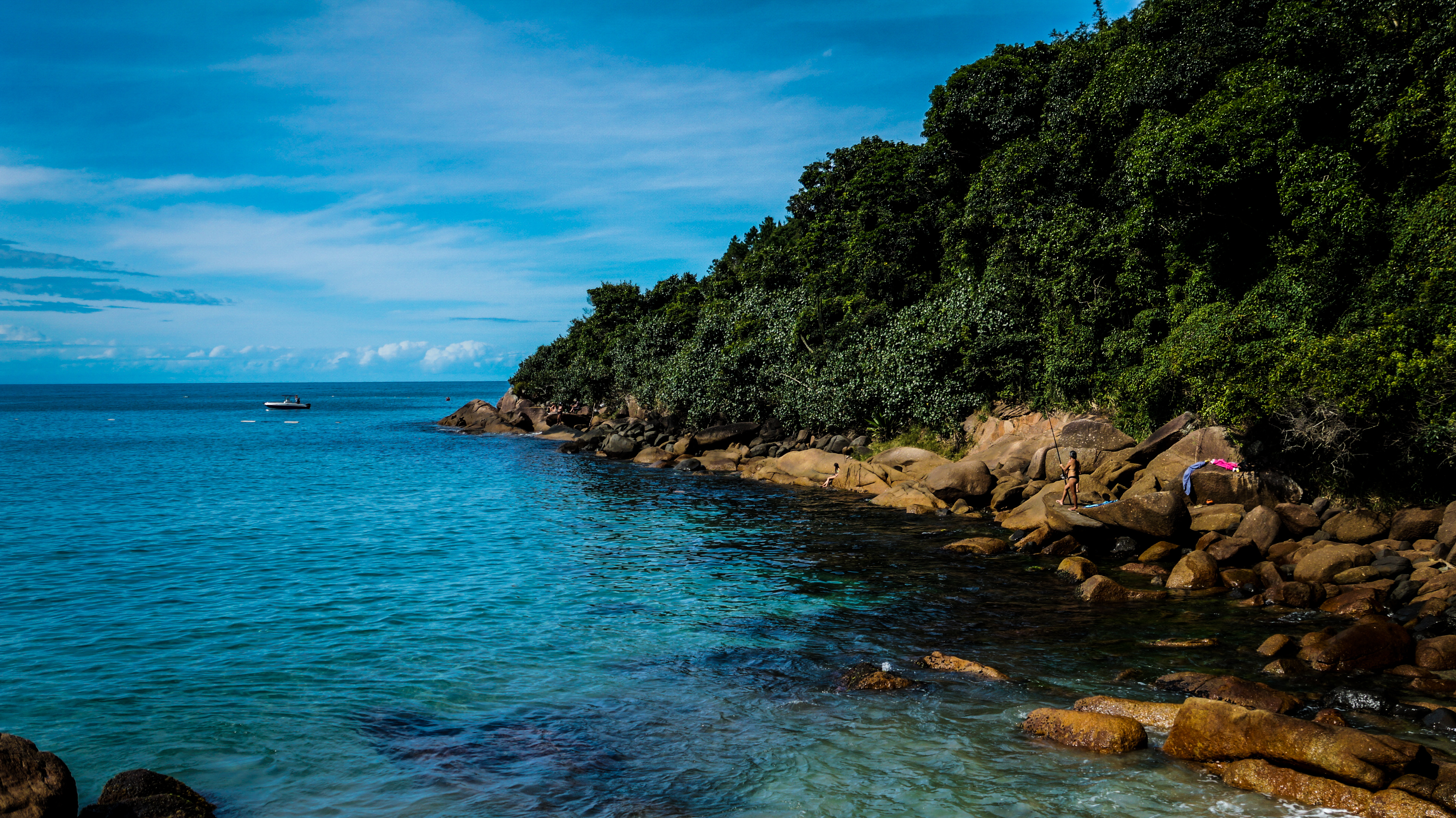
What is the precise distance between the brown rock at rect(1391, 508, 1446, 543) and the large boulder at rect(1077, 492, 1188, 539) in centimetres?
413

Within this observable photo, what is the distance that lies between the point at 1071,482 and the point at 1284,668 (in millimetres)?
11789

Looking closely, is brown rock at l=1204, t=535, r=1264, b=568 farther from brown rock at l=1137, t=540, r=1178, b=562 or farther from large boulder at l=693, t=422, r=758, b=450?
large boulder at l=693, t=422, r=758, b=450

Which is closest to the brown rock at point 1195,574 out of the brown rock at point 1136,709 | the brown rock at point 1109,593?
the brown rock at point 1109,593

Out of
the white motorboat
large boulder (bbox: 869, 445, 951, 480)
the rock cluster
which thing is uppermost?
the white motorboat

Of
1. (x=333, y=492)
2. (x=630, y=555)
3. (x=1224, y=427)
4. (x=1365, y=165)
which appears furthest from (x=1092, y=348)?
(x=333, y=492)

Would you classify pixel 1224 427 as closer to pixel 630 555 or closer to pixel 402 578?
pixel 630 555

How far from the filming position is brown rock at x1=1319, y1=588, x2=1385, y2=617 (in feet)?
49.4

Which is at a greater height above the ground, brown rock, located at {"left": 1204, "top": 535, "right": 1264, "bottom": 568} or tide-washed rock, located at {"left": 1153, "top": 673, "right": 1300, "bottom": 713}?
brown rock, located at {"left": 1204, "top": 535, "right": 1264, "bottom": 568}

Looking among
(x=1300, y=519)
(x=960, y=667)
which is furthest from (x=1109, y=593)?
(x=1300, y=519)

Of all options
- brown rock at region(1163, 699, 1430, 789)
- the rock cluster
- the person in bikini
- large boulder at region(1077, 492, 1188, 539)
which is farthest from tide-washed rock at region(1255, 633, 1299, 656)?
the rock cluster

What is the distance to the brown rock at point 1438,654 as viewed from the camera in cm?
1216

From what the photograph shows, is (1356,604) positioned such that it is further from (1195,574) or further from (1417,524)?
(1417,524)

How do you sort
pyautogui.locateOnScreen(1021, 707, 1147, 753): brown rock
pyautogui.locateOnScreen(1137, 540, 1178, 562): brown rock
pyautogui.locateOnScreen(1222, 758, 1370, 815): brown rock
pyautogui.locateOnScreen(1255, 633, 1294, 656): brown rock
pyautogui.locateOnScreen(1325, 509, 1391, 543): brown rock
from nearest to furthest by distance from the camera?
pyautogui.locateOnScreen(1222, 758, 1370, 815): brown rock, pyautogui.locateOnScreen(1021, 707, 1147, 753): brown rock, pyautogui.locateOnScreen(1255, 633, 1294, 656): brown rock, pyautogui.locateOnScreen(1325, 509, 1391, 543): brown rock, pyautogui.locateOnScreen(1137, 540, 1178, 562): brown rock

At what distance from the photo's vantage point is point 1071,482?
78.0ft
